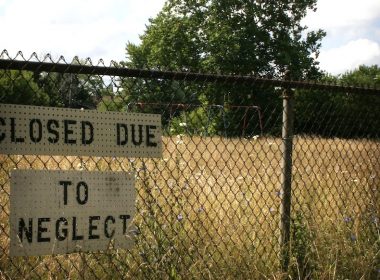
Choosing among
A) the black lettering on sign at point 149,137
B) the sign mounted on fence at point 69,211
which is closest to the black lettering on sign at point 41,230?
the sign mounted on fence at point 69,211

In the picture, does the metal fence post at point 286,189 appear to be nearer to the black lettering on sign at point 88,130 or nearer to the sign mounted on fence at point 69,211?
the sign mounted on fence at point 69,211

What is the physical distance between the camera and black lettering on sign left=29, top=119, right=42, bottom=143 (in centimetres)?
252

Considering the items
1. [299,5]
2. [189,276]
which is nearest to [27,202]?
[189,276]

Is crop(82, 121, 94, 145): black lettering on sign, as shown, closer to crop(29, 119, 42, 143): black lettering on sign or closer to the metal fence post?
crop(29, 119, 42, 143): black lettering on sign

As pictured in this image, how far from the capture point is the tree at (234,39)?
91.4 ft

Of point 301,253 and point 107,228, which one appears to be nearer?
point 107,228

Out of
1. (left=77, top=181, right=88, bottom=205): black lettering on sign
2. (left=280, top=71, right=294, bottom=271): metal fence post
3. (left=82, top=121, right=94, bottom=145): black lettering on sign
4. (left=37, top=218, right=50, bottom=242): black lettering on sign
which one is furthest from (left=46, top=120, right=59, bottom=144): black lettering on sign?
(left=280, top=71, right=294, bottom=271): metal fence post

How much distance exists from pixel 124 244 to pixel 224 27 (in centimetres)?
2602

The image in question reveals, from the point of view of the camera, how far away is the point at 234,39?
27500 mm

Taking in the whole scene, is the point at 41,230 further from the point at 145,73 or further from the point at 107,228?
the point at 145,73

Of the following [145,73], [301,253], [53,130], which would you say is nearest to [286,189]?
[301,253]

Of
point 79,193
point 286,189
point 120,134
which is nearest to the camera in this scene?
point 79,193

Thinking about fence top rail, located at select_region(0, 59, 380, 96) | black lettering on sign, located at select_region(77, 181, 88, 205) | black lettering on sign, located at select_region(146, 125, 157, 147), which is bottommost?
black lettering on sign, located at select_region(77, 181, 88, 205)

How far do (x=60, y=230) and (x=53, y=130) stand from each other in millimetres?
545
